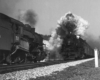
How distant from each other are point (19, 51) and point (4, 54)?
93.7 inches

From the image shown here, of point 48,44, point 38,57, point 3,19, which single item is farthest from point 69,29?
point 3,19

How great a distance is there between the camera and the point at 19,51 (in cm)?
1235

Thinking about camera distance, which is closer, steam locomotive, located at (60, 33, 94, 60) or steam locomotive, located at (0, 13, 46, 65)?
steam locomotive, located at (0, 13, 46, 65)

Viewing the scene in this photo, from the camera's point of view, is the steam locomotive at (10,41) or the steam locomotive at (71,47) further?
the steam locomotive at (71,47)

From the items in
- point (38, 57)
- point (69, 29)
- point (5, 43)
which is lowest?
point (38, 57)

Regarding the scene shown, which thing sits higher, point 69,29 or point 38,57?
point 69,29

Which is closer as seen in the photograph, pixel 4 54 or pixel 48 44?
pixel 4 54

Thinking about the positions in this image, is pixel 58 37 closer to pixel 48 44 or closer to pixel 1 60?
pixel 48 44

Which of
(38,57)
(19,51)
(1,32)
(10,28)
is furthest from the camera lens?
(38,57)

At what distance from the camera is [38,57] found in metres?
17.0

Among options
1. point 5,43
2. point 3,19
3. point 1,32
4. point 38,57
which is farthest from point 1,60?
point 38,57

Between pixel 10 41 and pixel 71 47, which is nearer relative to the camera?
pixel 10 41

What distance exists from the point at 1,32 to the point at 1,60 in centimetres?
162

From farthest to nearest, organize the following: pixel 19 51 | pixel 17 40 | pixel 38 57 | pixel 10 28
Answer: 1. pixel 38 57
2. pixel 19 51
3. pixel 17 40
4. pixel 10 28
